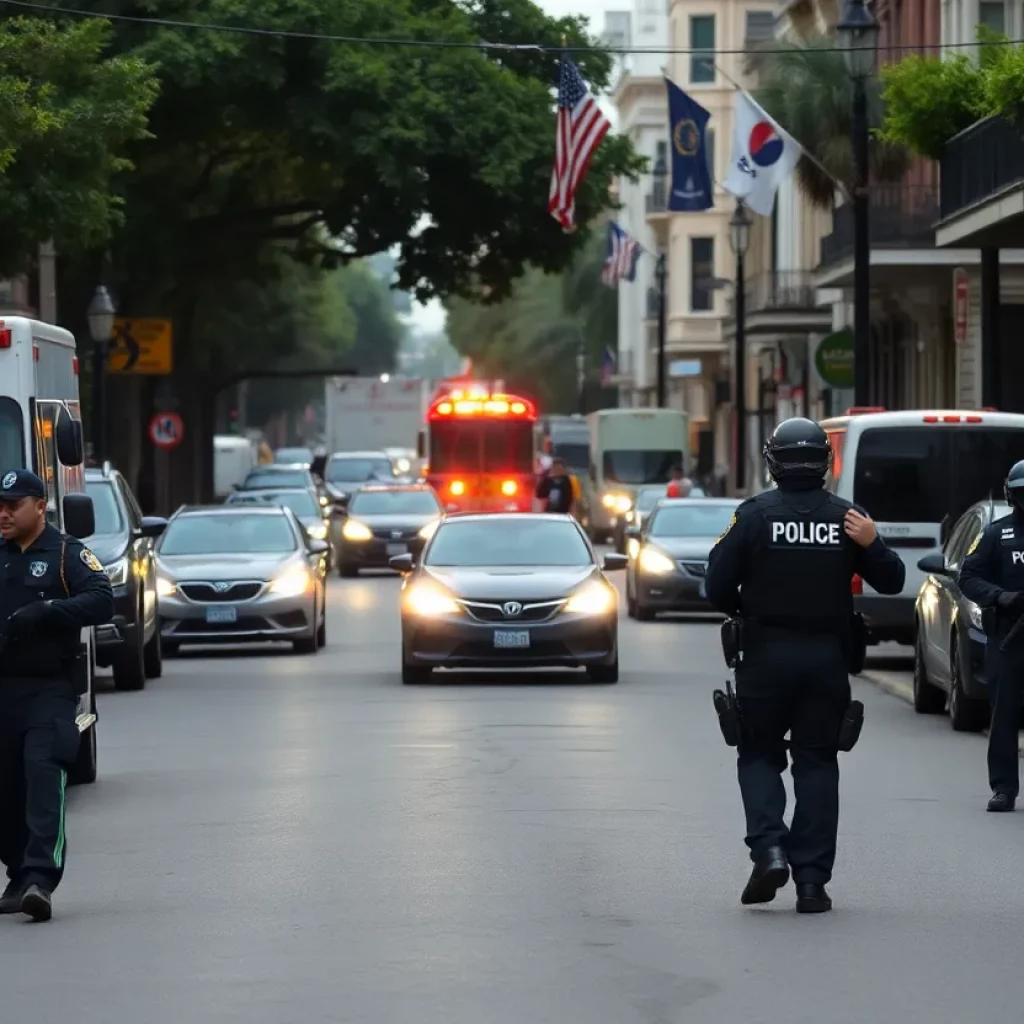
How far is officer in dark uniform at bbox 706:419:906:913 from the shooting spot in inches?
413

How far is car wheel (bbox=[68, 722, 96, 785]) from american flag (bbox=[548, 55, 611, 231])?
83.7ft

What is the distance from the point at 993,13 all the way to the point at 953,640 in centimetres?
2536

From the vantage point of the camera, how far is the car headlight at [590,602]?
23109 millimetres

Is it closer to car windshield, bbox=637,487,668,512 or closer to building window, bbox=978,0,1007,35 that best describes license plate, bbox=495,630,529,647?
building window, bbox=978,0,1007,35

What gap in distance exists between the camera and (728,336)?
230 ft

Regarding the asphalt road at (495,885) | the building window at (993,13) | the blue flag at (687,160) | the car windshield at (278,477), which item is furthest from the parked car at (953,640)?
the car windshield at (278,477)

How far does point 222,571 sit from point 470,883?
1595 cm

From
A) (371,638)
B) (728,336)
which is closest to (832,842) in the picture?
(371,638)

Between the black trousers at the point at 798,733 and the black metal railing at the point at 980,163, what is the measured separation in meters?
17.9

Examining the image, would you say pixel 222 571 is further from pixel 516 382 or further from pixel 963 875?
pixel 516 382

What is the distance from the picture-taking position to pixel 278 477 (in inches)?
2317

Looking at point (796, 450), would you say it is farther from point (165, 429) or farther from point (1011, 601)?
point (165, 429)

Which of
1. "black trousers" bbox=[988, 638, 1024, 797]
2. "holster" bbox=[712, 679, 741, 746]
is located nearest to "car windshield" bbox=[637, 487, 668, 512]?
"black trousers" bbox=[988, 638, 1024, 797]

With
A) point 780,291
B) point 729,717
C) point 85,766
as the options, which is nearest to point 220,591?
point 85,766
